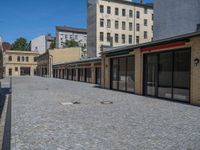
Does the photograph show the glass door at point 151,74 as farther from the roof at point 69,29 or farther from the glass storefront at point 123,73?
the roof at point 69,29

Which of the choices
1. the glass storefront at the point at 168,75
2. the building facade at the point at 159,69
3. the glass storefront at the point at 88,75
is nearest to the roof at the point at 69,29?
the glass storefront at the point at 88,75

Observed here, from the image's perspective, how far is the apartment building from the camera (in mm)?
58125

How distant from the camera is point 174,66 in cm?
1518

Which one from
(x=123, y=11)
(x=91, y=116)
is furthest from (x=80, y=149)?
(x=123, y=11)

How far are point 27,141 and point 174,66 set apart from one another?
10840 mm

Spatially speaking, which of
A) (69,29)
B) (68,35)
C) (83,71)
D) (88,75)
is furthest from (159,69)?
(69,29)

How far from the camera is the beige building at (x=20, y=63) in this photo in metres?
77.2

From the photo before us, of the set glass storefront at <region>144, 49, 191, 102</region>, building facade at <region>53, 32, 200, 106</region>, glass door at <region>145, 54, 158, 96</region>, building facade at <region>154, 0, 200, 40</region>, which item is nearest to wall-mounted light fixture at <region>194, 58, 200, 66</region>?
building facade at <region>53, 32, 200, 106</region>

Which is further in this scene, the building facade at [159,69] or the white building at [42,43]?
the white building at [42,43]

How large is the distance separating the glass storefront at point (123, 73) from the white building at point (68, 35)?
207 feet

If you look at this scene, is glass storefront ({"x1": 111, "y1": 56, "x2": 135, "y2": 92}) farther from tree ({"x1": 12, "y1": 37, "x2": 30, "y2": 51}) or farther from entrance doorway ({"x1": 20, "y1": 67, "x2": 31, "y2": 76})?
tree ({"x1": 12, "y1": 37, "x2": 30, "y2": 51})

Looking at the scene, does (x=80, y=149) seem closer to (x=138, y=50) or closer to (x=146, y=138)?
(x=146, y=138)

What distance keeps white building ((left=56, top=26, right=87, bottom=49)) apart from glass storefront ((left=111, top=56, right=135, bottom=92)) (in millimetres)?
63148

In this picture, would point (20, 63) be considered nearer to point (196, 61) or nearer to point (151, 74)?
point (151, 74)
